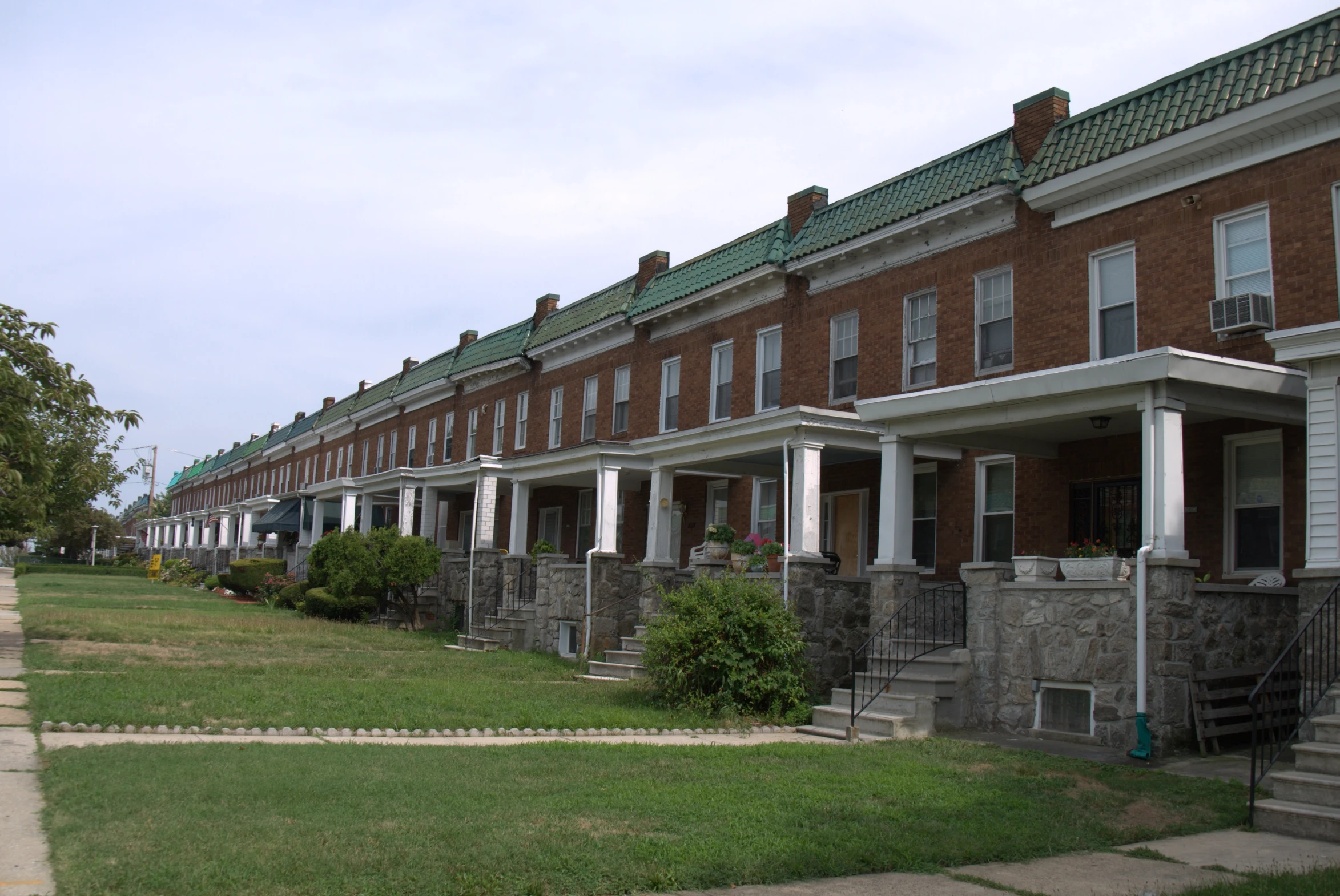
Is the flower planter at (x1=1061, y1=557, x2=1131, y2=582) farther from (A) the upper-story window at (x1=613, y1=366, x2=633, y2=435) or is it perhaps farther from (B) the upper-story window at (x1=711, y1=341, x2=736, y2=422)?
(A) the upper-story window at (x1=613, y1=366, x2=633, y2=435)

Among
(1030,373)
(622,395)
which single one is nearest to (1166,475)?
(1030,373)

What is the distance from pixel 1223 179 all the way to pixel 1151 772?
747 cm

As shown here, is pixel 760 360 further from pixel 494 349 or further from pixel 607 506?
pixel 494 349

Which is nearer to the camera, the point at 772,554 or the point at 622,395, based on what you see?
the point at 772,554

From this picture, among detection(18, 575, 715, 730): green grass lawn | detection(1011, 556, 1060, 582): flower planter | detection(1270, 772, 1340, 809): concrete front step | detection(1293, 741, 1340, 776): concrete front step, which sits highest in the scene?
detection(1011, 556, 1060, 582): flower planter

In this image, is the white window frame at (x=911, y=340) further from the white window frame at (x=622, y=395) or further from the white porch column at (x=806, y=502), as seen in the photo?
the white window frame at (x=622, y=395)

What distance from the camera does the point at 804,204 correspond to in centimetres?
2075

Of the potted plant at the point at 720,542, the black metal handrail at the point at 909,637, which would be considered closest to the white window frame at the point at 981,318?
the black metal handrail at the point at 909,637

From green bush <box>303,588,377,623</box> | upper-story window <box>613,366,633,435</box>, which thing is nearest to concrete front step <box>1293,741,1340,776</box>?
upper-story window <box>613,366,633,435</box>

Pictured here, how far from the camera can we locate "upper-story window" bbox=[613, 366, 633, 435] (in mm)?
25609

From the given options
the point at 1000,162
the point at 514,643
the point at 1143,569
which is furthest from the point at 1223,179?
the point at 514,643

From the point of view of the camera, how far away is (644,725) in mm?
12555

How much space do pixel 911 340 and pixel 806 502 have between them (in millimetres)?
3872

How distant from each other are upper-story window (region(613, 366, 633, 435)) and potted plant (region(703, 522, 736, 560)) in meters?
7.95
